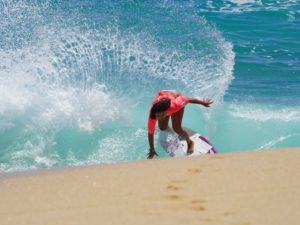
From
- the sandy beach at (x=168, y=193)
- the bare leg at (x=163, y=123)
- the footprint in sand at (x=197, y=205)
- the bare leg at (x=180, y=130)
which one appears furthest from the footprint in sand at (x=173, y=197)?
the bare leg at (x=163, y=123)

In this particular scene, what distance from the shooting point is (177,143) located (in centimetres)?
671

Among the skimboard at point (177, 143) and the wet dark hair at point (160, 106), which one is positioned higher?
the wet dark hair at point (160, 106)

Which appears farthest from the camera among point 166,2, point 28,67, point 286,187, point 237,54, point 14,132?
point 166,2

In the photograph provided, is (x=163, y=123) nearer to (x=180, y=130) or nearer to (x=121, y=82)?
(x=180, y=130)

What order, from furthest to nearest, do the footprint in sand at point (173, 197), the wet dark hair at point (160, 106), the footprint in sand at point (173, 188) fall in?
1. the wet dark hair at point (160, 106)
2. the footprint in sand at point (173, 188)
3. the footprint in sand at point (173, 197)

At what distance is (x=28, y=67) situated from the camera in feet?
26.6

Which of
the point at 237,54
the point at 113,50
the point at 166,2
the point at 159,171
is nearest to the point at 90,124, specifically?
the point at 113,50

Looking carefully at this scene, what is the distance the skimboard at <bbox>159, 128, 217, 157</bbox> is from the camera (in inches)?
259

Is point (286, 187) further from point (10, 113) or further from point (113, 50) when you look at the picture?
point (113, 50)

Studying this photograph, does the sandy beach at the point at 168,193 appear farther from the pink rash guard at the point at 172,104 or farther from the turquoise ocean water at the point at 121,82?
the turquoise ocean water at the point at 121,82

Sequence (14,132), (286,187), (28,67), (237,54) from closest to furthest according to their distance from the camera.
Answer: (286,187) < (14,132) < (28,67) < (237,54)

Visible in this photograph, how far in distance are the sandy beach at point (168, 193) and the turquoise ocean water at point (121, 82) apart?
2.35 meters

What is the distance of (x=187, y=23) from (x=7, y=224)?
9.42m

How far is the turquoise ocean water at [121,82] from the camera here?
284 inches
